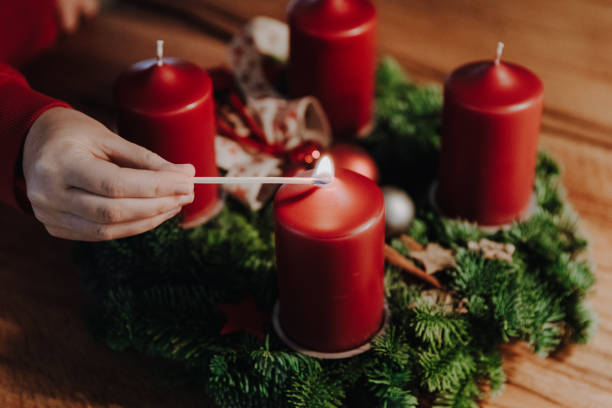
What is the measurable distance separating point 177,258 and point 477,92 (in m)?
0.40

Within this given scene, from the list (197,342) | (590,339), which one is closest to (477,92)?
(590,339)

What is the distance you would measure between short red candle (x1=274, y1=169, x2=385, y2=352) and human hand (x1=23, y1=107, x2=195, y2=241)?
108 millimetres

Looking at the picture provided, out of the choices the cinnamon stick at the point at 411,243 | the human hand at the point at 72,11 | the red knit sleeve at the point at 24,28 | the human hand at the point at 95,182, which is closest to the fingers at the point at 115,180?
the human hand at the point at 95,182

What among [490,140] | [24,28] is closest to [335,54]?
[490,140]

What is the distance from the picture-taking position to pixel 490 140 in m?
0.85

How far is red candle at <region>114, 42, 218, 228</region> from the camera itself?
32.6 inches

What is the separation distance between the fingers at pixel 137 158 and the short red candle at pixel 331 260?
0.33 feet

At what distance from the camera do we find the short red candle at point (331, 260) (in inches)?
27.1

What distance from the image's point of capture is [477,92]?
2.80 feet

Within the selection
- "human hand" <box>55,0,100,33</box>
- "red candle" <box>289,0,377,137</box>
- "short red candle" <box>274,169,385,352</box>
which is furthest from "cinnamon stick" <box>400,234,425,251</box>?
"human hand" <box>55,0,100,33</box>

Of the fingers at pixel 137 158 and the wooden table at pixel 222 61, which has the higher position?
the fingers at pixel 137 158

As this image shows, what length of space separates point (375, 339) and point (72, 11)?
2.89ft

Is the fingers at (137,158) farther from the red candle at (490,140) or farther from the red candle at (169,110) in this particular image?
the red candle at (490,140)

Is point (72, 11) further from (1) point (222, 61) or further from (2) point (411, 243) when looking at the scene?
(2) point (411, 243)
